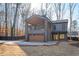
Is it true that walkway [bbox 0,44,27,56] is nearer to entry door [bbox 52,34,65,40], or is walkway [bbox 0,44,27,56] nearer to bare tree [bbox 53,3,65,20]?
entry door [bbox 52,34,65,40]

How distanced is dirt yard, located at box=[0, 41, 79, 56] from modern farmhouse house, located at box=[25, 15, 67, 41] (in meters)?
0.15

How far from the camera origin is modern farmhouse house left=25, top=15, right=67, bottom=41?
18.6 ft

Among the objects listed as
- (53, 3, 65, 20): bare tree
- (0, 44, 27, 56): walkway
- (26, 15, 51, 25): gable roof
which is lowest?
(0, 44, 27, 56): walkway

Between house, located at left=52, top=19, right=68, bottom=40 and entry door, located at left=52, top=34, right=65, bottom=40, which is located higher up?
house, located at left=52, top=19, right=68, bottom=40

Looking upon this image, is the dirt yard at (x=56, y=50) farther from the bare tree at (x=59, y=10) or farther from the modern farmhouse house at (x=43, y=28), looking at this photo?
the bare tree at (x=59, y=10)

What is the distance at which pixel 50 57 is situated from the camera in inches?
223

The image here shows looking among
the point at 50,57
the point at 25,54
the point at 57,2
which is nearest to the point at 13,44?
the point at 25,54

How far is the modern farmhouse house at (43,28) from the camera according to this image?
5.66 meters

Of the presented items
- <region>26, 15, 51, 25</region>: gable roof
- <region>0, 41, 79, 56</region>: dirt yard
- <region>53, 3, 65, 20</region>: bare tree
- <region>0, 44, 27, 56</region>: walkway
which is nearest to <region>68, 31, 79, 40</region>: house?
<region>0, 41, 79, 56</region>: dirt yard

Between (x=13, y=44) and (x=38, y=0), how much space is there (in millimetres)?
837

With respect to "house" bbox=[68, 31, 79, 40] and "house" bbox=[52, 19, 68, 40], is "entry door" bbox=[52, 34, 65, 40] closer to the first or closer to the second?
"house" bbox=[52, 19, 68, 40]

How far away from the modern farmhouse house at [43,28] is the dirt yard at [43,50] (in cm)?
15

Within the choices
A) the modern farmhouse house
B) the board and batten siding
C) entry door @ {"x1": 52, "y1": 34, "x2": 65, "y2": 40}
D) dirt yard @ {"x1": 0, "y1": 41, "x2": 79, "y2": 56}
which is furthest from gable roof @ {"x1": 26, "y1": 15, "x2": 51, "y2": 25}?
dirt yard @ {"x1": 0, "y1": 41, "x2": 79, "y2": 56}

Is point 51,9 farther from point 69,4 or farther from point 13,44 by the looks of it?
point 13,44
